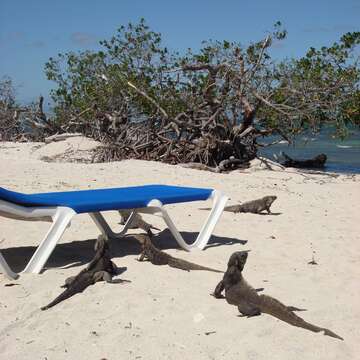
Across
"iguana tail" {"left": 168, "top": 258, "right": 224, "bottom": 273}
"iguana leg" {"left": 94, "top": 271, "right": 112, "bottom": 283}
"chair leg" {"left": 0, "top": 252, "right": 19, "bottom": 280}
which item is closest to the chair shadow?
"chair leg" {"left": 0, "top": 252, "right": 19, "bottom": 280}

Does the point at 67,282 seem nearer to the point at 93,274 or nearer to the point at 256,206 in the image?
the point at 93,274

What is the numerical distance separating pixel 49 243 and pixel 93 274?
506 mm

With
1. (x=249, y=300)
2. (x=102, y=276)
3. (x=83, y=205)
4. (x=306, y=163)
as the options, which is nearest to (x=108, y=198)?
(x=83, y=205)

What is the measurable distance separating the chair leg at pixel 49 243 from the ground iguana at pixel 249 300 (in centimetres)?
143

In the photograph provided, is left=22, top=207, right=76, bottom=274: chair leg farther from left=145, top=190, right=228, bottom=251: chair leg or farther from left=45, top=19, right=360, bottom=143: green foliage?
left=45, top=19, right=360, bottom=143: green foliage

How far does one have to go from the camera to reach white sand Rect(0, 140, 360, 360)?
3.59 meters

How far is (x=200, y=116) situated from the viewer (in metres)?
16.2

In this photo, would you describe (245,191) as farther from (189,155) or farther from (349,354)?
(349,354)

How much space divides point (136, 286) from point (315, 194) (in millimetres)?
6595

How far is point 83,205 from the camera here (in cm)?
521

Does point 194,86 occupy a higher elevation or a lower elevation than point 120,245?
higher

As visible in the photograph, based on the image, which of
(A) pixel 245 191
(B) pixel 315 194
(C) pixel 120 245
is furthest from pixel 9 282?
(B) pixel 315 194

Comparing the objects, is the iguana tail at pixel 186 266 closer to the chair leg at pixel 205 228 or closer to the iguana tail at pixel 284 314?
the chair leg at pixel 205 228

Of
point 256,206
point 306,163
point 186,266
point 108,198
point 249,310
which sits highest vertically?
point 108,198
